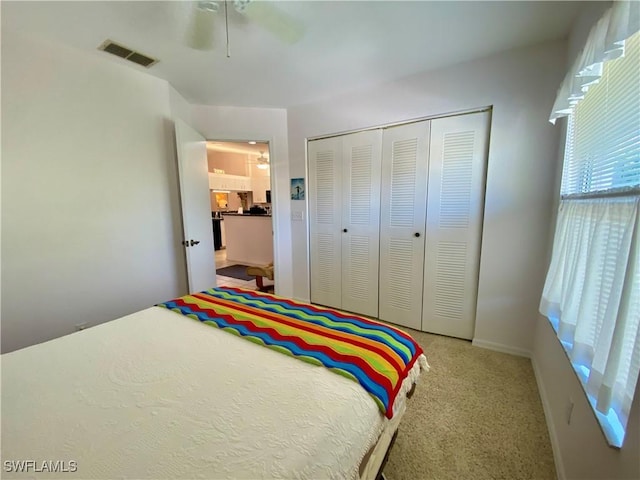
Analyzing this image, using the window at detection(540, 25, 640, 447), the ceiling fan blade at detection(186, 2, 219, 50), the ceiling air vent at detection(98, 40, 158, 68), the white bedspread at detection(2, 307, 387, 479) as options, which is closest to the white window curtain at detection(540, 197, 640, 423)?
the window at detection(540, 25, 640, 447)

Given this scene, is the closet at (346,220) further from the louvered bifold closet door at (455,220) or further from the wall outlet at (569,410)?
the wall outlet at (569,410)

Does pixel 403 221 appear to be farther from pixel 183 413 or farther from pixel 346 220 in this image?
pixel 183 413

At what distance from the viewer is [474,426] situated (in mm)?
1479

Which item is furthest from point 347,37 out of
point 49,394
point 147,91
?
point 49,394

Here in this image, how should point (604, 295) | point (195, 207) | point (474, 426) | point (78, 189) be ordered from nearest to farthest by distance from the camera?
point (604, 295)
point (474, 426)
point (78, 189)
point (195, 207)

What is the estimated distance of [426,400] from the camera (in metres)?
1.69

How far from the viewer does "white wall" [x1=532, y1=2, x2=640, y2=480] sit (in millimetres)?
731

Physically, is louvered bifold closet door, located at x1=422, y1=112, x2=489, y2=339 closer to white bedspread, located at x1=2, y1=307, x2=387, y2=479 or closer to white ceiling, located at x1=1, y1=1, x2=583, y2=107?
white ceiling, located at x1=1, y1=1, x2=583, y2=107

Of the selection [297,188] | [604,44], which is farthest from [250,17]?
[297,188]

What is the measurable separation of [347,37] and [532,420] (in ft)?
9.06

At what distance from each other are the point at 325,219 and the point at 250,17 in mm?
2016

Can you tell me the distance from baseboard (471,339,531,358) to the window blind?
55.0 inches

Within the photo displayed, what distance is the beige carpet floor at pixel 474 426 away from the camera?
1249mm

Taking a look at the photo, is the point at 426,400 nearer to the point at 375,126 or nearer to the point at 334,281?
the point at 334,281
